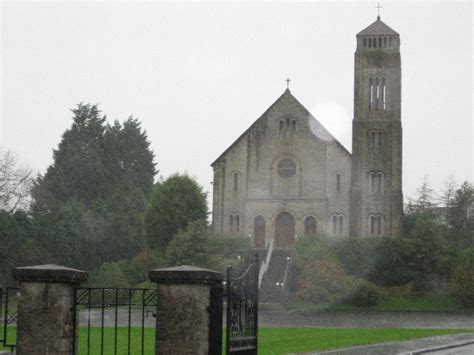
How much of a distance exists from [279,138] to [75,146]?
2998 centimetres

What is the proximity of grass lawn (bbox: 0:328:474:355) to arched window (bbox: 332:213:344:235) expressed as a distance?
3172 centimetres

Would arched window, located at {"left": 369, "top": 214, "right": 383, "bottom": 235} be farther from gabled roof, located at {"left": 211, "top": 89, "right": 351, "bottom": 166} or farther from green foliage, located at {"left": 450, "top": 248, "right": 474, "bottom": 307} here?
green foliage, located at {"left": 450, "top": 248, "right": 474, "bottom": 307}

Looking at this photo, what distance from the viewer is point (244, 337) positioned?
12.3 m

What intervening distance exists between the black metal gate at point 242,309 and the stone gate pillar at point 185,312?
24 cm

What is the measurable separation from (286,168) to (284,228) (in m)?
4.13

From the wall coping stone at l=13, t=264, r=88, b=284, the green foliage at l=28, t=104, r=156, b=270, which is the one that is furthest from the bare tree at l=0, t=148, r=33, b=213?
the wall coping stone at l=13, t=264, r=88, b=284

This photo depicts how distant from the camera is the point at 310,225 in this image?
68.0 meters

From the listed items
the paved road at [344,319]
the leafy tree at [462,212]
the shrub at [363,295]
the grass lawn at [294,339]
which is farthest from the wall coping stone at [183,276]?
the leafy tree at [462,212]

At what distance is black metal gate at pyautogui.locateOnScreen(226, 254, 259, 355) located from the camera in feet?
38.6

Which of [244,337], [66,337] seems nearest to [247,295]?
[244,337]

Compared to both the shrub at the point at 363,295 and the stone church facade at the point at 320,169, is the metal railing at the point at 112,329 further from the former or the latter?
the stone church facade at the point at 320,169

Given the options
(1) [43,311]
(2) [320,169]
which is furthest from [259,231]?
(1) [43,311]

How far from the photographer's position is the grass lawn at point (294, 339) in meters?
25.1

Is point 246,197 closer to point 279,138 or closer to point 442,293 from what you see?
point 279,138
